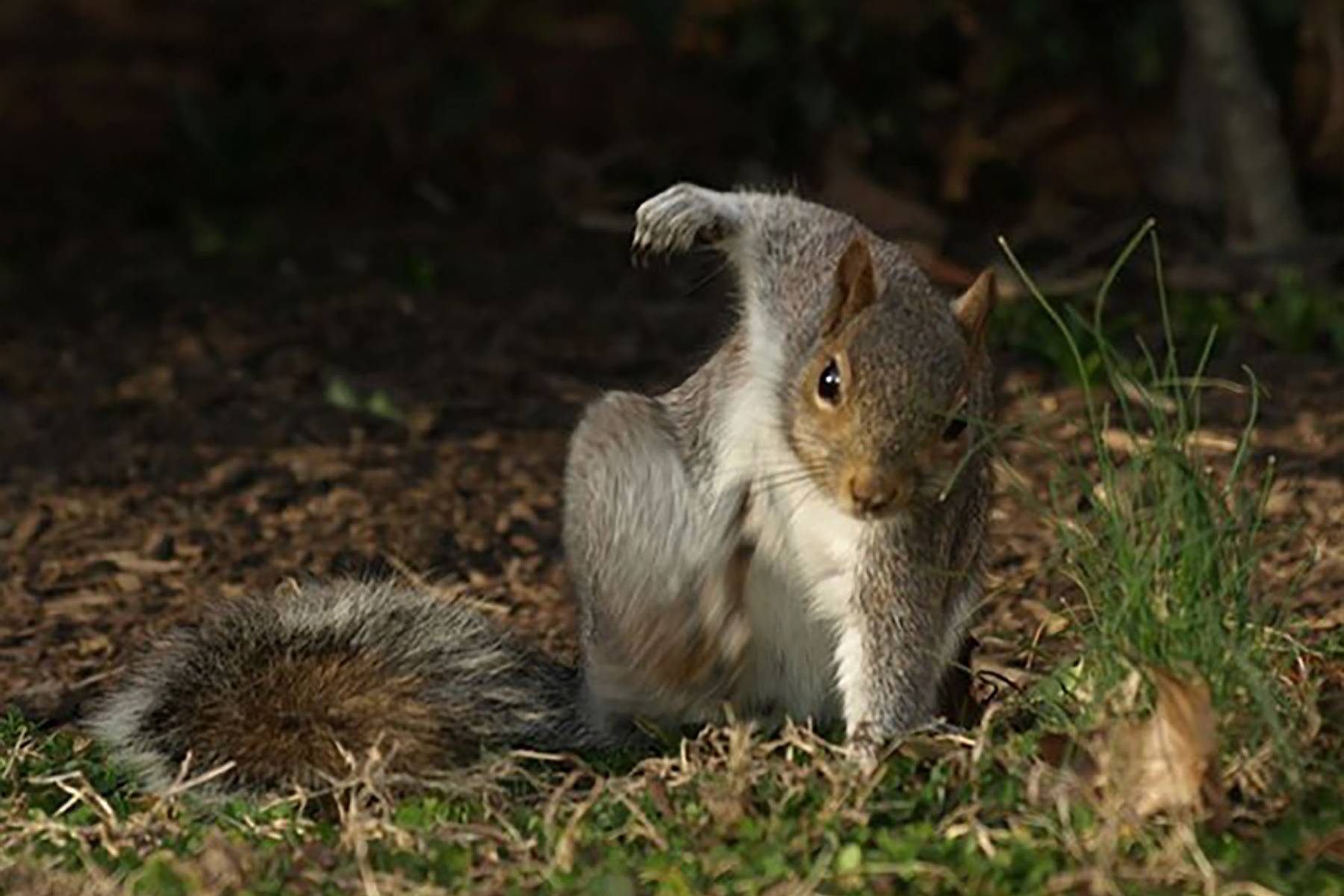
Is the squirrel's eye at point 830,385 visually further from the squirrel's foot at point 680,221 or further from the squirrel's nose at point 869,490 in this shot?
the squirrel's foot at point 680,221

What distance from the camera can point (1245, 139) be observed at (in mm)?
7270

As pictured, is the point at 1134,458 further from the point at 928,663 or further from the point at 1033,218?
the point at 1033,218

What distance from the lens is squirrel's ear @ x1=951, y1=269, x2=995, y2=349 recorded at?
3.98 meters

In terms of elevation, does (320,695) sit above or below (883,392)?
below

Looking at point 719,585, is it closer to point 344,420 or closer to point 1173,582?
point 1173,582

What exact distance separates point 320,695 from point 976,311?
1.03m

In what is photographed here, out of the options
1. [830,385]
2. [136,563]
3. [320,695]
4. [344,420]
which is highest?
[830,385]

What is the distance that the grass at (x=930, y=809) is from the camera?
11.3 ft

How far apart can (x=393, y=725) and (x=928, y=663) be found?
2.42ft

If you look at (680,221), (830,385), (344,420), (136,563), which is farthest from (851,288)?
(344,420)

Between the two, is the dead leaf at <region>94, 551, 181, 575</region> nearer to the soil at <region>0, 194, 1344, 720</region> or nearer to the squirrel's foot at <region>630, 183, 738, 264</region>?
the soil at <region>0, 194, 1344, 720</region>

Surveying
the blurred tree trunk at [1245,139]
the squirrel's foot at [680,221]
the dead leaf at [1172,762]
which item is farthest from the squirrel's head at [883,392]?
the blurred tree trunk at [1245,139]

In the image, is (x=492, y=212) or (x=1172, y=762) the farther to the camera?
(x=492, y=212)

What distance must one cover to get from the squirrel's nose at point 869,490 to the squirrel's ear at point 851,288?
236mm
